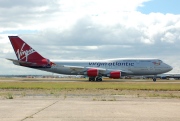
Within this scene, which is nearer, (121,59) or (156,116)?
(156,116)

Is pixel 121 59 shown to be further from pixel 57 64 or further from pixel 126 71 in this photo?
pixel 57 64

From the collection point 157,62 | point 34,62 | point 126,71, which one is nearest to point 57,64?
point 34,62

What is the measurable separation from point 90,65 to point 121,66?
5628 millimetres

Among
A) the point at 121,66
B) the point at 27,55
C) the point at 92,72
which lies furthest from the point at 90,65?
the point at 27,55

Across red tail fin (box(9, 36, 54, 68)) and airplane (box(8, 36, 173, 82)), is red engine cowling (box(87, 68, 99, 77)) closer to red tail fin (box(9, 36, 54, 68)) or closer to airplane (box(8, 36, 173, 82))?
airplane (box(8, 36, 173, 82))

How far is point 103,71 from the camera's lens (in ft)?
182

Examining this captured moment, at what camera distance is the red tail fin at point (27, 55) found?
55344 mm

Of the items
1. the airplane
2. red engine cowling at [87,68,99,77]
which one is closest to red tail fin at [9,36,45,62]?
the airplane

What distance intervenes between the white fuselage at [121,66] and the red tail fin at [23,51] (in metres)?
3.06

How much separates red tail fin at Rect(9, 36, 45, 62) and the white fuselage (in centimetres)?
306

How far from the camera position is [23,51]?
5550 cm

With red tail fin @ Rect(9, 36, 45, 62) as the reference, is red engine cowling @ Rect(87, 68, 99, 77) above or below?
below

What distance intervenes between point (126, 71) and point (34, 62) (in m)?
16.4

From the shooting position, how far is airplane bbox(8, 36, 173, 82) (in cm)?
5528
